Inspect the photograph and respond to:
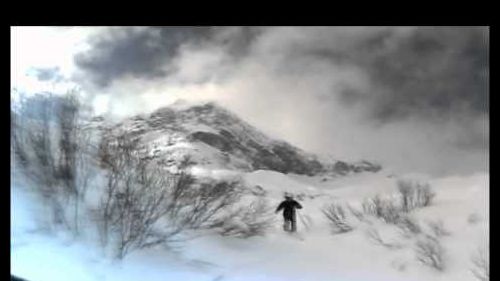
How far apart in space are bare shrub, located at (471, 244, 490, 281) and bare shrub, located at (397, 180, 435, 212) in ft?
1.20

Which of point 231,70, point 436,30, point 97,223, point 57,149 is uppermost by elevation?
point 436,30

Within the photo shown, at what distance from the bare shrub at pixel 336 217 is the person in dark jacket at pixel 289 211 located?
0.15 m

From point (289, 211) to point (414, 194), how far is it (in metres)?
0.66

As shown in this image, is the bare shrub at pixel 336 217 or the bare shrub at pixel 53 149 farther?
the bare shrub at pixel 53 149

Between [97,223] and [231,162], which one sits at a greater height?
[231,162]

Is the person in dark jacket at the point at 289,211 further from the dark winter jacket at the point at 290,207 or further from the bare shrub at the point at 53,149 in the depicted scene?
the bare shrub at the point at 53,149

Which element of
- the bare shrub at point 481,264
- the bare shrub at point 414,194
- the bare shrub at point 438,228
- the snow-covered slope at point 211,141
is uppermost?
the snow-covered slope at point 211,141

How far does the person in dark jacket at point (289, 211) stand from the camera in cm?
278

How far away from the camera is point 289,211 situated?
2.79m

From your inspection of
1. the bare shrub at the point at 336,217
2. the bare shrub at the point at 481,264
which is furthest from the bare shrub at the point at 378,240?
the bare shrub at the point at 481,264

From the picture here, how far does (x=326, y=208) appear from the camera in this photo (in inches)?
109

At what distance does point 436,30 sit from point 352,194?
0.98 meters
